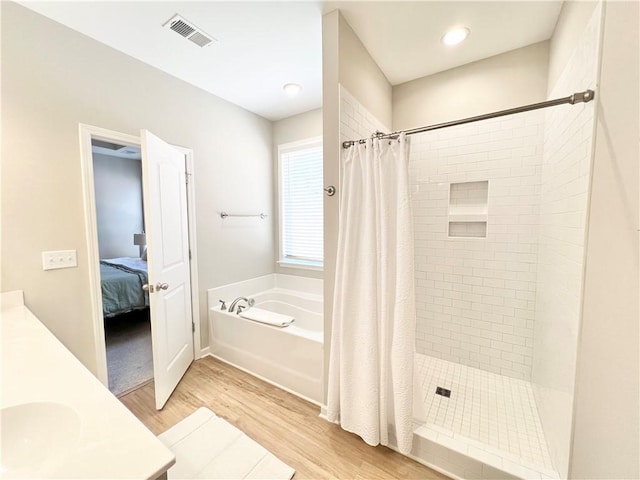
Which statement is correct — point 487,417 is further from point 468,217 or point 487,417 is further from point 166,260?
point 166,260

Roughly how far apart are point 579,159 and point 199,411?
8.96ft

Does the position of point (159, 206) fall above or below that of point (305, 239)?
above

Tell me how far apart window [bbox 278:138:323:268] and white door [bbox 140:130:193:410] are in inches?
48.9

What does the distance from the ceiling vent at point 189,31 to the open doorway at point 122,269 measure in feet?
3.07

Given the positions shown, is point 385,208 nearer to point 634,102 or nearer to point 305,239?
point 634,102

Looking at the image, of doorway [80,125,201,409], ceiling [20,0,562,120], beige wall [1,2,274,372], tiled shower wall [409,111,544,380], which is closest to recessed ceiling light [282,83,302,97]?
ceiling [20,0,562,120]

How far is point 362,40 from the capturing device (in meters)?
1.88

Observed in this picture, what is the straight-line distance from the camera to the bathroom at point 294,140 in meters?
0.89

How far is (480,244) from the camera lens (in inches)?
86.5

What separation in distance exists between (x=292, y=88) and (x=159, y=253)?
192cm

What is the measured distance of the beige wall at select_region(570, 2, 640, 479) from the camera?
2.63ft

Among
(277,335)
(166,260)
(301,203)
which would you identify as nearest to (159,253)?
(166,260)

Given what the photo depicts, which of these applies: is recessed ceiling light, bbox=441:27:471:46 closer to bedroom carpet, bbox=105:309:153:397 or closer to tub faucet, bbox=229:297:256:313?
tub faucet, bbox=229:297:256:313

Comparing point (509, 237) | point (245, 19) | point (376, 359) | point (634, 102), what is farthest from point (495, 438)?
point (245, 19)
